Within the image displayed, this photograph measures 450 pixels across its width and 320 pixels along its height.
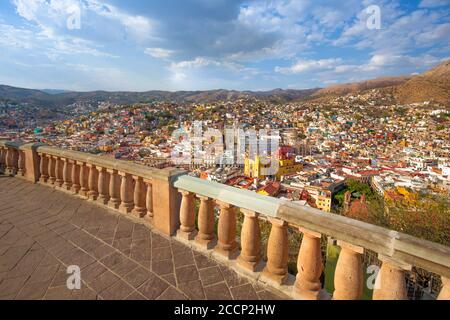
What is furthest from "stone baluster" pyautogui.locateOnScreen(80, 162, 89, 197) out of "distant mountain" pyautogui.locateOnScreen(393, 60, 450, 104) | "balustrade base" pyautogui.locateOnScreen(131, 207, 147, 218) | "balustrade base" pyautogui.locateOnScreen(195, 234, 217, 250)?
"distant mountain" pyautogui.locateOnScreen(393, 60, 450, 104)

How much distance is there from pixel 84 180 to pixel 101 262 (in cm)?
197

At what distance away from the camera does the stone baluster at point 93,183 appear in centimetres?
379

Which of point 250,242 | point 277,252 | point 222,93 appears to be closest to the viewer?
point 277,252

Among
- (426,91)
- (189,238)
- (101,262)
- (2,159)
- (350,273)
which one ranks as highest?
(426,91)

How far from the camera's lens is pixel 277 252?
2096 mm

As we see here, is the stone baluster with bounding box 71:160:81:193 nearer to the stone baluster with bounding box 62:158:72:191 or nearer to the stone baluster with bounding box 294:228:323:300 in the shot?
the stone baluster with bounding box 62:158:72:191

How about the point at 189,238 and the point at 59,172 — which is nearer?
the point at 189,238

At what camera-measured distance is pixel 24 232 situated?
3.06 metres

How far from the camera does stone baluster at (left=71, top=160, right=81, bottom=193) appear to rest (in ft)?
13.3

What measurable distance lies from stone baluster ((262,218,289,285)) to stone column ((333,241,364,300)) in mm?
Answer: 451

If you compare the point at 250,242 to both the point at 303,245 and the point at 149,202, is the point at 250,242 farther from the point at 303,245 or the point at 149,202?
the point at 149,202

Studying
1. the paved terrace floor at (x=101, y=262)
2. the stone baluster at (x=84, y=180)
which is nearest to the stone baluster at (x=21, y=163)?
the paved terrace floor at (x=101, y=262)

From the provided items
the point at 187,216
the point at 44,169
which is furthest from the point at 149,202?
the point at 44,169

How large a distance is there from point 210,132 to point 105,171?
47.5 m
